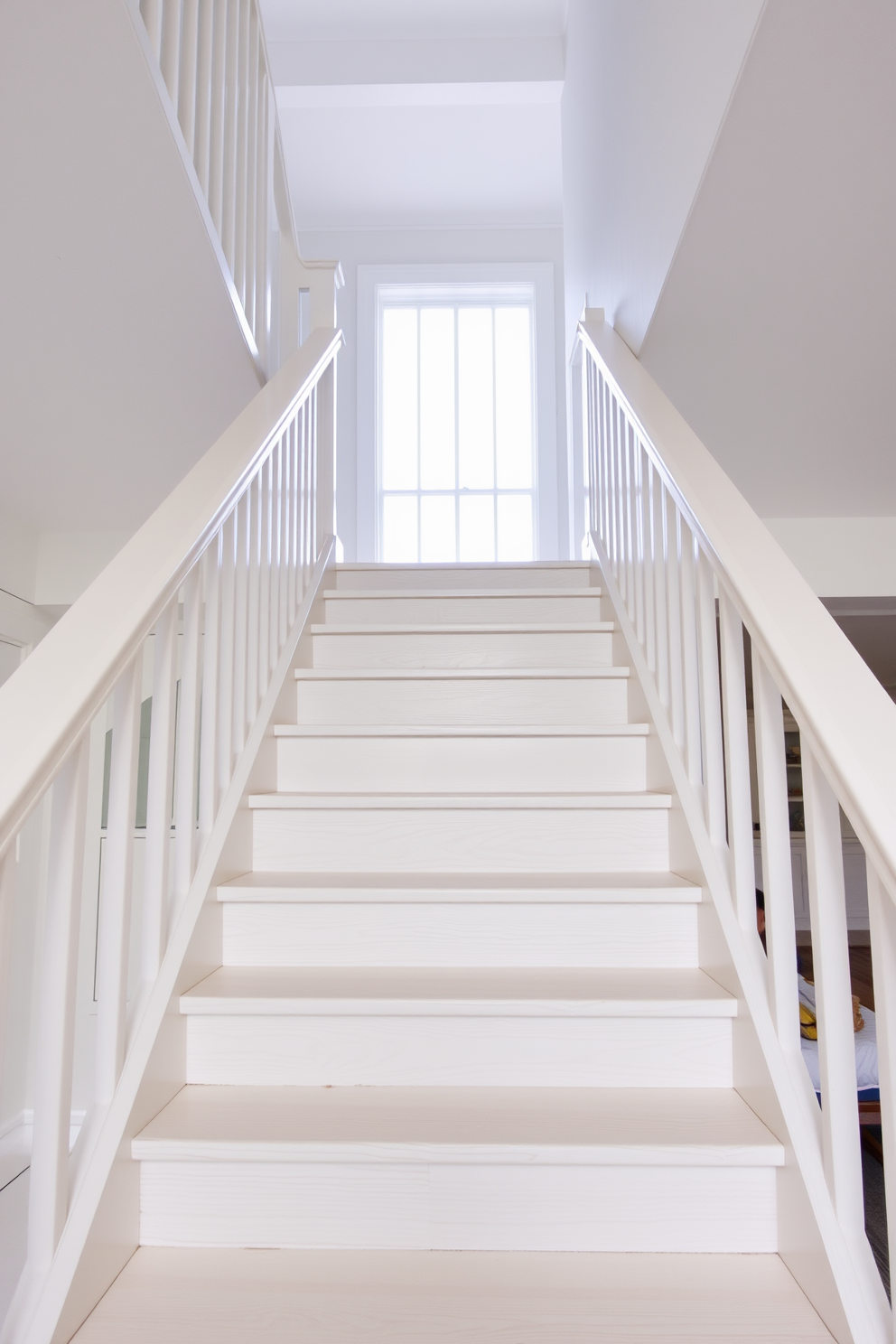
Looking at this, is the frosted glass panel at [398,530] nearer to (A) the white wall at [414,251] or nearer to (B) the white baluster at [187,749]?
(A) the white wall at [414,251]

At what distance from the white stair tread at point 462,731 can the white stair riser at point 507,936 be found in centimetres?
55

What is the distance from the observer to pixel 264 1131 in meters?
1.18

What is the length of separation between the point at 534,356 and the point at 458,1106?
4912mm

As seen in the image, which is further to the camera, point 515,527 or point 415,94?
point 515,527

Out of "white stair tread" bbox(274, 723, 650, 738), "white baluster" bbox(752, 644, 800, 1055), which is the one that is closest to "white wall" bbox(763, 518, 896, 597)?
"white stair tread" bbox(274, 723, 650, 738)

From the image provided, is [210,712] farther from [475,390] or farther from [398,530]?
[475,390]

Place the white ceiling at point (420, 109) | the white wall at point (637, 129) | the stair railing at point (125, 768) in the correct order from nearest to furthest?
1. the stair railing at point (125, 768)
2. the white wall at point (637, 129)
3. the white ceiling at point (420, 109)

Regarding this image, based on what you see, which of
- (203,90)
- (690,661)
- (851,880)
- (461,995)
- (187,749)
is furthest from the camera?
(851,880)

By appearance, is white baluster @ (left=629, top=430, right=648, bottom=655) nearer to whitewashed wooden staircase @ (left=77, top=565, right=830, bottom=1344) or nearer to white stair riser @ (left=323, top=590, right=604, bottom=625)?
white stair riser @ (left=323, top=590, right=604, bottom=625)

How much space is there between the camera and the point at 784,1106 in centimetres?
113

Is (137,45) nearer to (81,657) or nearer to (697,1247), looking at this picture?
(81,657)

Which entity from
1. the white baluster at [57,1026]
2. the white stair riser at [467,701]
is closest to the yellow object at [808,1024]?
the white stair riser at [467,701]

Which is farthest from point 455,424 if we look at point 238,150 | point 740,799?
point 740,799

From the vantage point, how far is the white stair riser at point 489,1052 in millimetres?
1341
